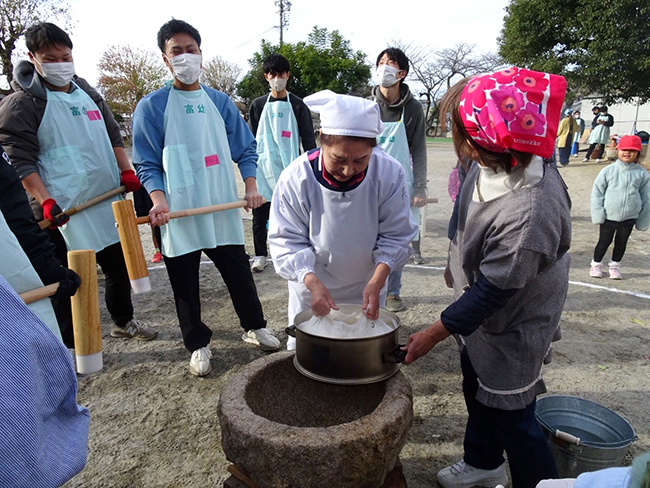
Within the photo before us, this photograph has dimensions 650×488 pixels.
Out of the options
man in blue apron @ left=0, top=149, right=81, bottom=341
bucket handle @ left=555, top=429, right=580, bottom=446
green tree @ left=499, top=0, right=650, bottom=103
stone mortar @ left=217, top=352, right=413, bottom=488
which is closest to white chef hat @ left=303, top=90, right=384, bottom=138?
stone mortar @ left=217, top=352, right=413, bottom=488

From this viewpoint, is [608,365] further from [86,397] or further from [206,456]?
[86,397]

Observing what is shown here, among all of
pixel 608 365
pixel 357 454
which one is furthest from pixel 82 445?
pixel 608 365

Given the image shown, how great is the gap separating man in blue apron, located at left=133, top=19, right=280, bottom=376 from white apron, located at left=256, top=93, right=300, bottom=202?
6.44ft

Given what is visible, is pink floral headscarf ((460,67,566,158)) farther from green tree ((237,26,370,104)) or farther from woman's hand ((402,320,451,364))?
green tree ((237,26,370,104))

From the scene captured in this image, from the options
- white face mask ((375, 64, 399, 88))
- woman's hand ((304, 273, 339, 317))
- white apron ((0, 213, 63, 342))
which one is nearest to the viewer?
white apron ((0, 213, 63, 342))

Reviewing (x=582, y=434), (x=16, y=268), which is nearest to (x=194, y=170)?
(x=16, y=268)

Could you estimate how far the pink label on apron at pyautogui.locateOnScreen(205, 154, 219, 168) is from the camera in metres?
3.18

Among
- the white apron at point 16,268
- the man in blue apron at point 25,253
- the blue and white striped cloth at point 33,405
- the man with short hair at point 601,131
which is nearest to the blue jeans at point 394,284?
the man in blue apron at point 25,253

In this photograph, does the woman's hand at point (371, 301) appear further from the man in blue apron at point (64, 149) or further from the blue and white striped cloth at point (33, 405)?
the man in blue apron at point (64, 149)

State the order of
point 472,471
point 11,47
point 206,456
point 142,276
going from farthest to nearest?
1. point 11,47
2. point 142,276
3. point 206,456
4. point 472,471

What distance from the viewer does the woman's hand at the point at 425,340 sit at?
176cm

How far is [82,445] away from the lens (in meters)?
1.26

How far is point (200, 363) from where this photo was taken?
129 inches

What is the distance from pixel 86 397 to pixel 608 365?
3822 millimetres
